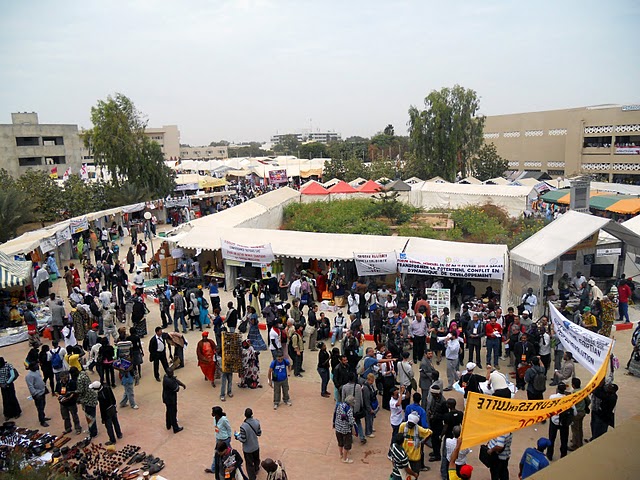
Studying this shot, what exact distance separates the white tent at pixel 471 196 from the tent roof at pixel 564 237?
12456mm

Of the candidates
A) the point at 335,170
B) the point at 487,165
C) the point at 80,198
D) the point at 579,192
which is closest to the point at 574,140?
the point at 487,165

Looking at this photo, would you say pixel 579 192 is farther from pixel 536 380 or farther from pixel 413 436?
pixel 413 436

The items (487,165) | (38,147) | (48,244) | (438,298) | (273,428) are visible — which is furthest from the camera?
(38,147)

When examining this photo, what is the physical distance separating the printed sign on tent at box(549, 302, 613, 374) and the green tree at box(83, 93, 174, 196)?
30895mm

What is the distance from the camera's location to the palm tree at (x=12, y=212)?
23.4m

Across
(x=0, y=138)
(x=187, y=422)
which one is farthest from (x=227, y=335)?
(x=0, y=138)

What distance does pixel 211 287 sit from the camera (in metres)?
14.8

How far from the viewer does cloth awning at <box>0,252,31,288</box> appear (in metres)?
13.5

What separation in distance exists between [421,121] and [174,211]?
23373 mm

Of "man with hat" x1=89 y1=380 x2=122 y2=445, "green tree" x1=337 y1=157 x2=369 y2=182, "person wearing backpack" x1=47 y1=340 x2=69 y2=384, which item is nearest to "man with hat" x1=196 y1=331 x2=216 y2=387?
"man with hat" x1=89 y1=380 x2=122 y2=445

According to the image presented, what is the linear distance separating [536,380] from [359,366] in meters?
2.96

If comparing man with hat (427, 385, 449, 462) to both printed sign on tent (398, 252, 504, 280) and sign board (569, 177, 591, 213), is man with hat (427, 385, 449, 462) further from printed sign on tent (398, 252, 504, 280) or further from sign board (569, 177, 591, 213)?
sign board (569, 177, 591, 213)

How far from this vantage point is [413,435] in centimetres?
648

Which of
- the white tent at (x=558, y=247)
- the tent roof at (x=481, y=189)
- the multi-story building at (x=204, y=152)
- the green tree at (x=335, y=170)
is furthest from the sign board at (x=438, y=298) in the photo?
the multi-story building at (x=204, y=152)
